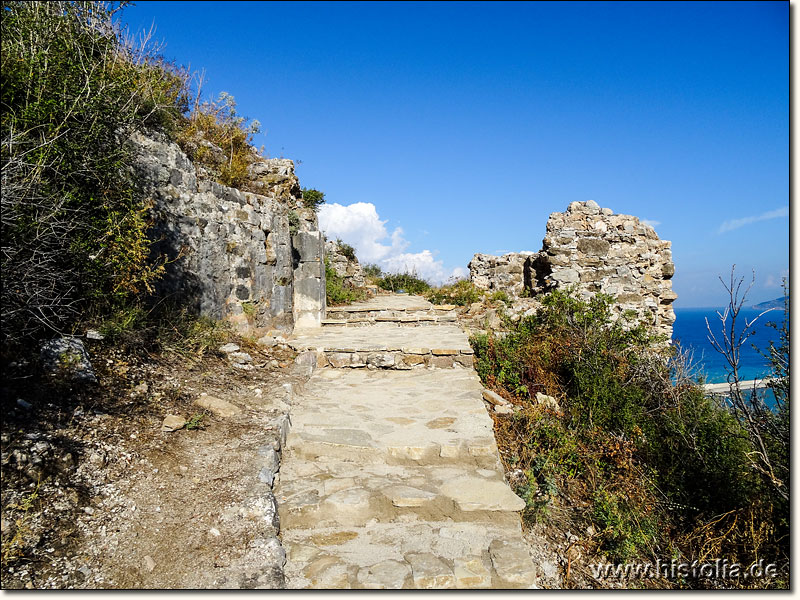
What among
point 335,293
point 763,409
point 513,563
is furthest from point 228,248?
point 763,409

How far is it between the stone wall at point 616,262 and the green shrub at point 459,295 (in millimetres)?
2945

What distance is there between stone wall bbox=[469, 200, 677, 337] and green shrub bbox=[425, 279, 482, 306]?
295cm

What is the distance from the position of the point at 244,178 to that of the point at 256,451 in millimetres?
6117

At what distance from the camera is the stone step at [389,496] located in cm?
342

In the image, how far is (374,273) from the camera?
71.7 feet

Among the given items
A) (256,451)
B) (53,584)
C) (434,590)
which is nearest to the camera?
(53,584)

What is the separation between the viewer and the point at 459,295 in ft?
42.4

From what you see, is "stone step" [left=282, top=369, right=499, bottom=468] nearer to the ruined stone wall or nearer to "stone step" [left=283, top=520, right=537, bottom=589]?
"stone step" [left=283, top=520, right=537, bottom=589]

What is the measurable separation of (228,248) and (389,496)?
4631 mm

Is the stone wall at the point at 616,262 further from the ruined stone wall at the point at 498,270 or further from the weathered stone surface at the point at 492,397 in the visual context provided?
the ruined stone wall at the point at 498,270

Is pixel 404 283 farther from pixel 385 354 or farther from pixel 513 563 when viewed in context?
pixel 513 563

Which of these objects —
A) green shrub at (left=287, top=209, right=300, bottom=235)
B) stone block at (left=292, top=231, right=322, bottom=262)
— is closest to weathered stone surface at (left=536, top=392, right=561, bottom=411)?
stone block at (left=292, top=231, right=322, bottom=262)

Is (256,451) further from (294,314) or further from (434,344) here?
(294,314)

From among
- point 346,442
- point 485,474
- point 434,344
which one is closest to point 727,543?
point 485,474
